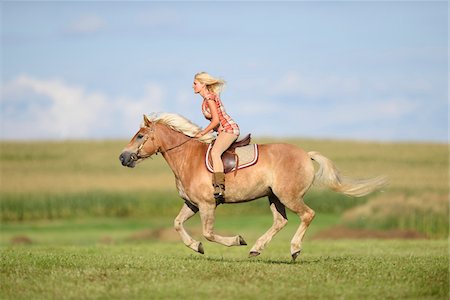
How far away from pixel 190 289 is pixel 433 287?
148 inches

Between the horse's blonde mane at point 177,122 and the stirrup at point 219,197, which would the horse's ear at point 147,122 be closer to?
the horse's blonde mane at point 177,122

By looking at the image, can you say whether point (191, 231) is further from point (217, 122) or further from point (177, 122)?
point (217, 122)

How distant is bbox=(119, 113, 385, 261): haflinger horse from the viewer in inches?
570

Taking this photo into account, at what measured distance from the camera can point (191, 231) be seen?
32.8 meters

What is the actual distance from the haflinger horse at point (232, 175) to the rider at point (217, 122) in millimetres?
192

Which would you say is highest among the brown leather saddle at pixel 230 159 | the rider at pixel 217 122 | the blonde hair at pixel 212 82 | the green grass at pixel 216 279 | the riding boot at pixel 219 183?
the blonde hair at pixel 212 82

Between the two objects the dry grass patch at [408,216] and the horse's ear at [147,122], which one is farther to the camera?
the dry grass patch at [408,216]

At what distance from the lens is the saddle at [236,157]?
1445 cm

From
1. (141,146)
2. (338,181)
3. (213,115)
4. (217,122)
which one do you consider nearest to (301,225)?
(338,181)

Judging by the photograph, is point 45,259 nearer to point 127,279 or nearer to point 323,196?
point 127,279

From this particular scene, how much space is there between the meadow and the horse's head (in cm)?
185

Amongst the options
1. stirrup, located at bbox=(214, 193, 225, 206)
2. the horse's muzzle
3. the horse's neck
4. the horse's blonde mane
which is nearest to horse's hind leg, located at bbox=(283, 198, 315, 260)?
stirrup, located at bbox=(214, 193, 225, 206)

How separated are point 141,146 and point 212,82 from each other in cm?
176

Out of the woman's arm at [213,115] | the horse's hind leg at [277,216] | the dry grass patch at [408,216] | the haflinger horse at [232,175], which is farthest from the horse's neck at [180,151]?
the dry grass patch at [408,216]
